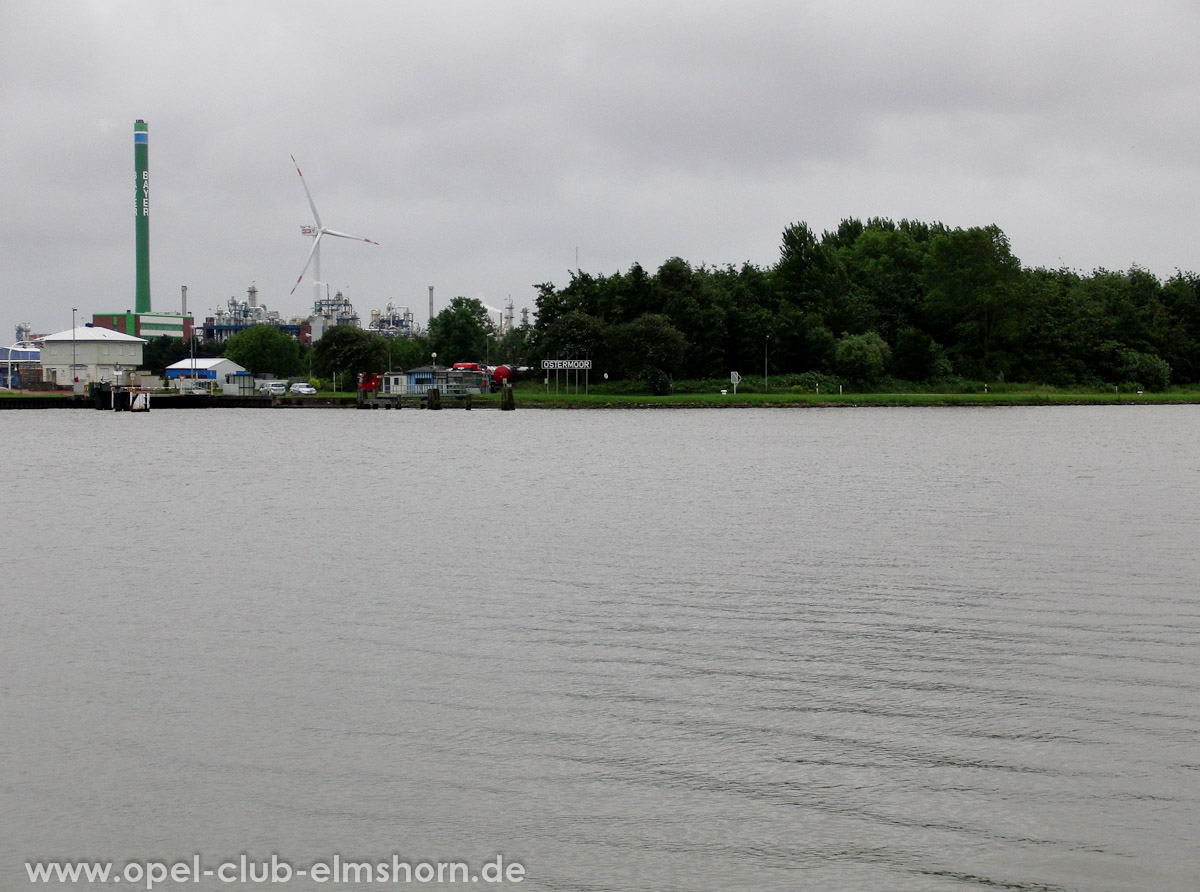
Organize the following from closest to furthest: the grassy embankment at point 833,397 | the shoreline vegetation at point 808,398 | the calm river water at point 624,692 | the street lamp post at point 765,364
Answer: the calm river water at point 624,692, the grassy embankment at point 833,397, the shoreline vegetation at point 808,398, the street lamp post at point 765,364

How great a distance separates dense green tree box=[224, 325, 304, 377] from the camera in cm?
15562

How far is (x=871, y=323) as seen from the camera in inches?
4281

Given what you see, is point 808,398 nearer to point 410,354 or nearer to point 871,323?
point 871,323

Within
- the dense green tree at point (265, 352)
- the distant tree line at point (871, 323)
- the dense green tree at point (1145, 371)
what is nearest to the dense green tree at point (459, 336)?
the dense green tree at point (265, 352)

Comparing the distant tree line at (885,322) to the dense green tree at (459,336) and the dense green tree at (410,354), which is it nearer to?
the dense green tree at (459,336)

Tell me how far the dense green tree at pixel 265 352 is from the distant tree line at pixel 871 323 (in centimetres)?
3647

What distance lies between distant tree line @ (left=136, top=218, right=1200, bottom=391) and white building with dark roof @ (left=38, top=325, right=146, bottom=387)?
62.3 feet

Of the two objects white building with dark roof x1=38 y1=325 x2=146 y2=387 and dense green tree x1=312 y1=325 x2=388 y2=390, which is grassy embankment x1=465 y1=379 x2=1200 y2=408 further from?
white building with dark roof x1=38 y1=325 x2=146 y2=387

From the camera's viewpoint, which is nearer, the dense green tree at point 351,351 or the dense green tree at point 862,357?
the dense green tree at point 862,357

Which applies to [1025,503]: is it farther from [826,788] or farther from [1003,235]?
[1003,235]

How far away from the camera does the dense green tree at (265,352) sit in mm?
155625

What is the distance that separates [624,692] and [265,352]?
150716mm

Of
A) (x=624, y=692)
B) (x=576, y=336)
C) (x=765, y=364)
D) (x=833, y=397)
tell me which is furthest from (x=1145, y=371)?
(x=624, y=692)

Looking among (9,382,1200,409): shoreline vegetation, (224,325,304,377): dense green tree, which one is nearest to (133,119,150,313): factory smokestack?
(224,325,304,377): dense green tree
